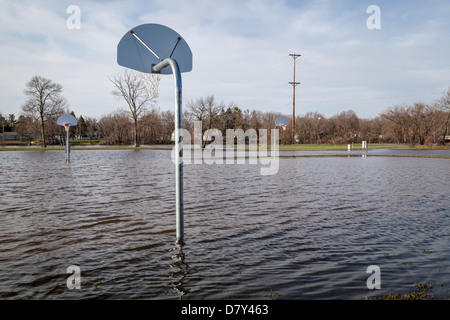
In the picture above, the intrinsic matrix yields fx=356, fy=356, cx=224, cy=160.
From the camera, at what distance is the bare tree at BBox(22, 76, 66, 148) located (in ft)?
188

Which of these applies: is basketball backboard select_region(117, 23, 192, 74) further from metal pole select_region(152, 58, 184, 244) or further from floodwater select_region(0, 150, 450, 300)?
floodwater select_region(0, 150, 450, 300)

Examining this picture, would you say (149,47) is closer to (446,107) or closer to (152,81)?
(152,81)

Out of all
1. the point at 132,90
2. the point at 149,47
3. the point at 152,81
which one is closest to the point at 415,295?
the point at 149,47

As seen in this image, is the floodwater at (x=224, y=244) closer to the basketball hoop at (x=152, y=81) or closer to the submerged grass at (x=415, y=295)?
the submerged grass at (x=415, y=295)

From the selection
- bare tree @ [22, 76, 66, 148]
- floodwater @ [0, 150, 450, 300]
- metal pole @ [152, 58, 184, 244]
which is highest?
bare tree @ [22, 76, 66, 148]

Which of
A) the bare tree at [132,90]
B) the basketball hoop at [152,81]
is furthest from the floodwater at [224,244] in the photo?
the bare tree at [132,90]

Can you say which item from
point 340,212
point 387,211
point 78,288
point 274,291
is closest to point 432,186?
point 387,211

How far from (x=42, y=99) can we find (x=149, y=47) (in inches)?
2357

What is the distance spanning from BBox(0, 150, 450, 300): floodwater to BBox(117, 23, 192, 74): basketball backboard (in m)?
3.35

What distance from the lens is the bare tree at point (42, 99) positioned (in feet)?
188

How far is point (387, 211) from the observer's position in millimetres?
8953

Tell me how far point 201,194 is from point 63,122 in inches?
779

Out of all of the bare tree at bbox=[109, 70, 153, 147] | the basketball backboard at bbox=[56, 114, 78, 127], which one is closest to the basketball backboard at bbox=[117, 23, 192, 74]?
the basketball backboard at bbox=[56, 114, 78, 127]

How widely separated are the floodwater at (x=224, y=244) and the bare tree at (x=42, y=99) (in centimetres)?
5217
